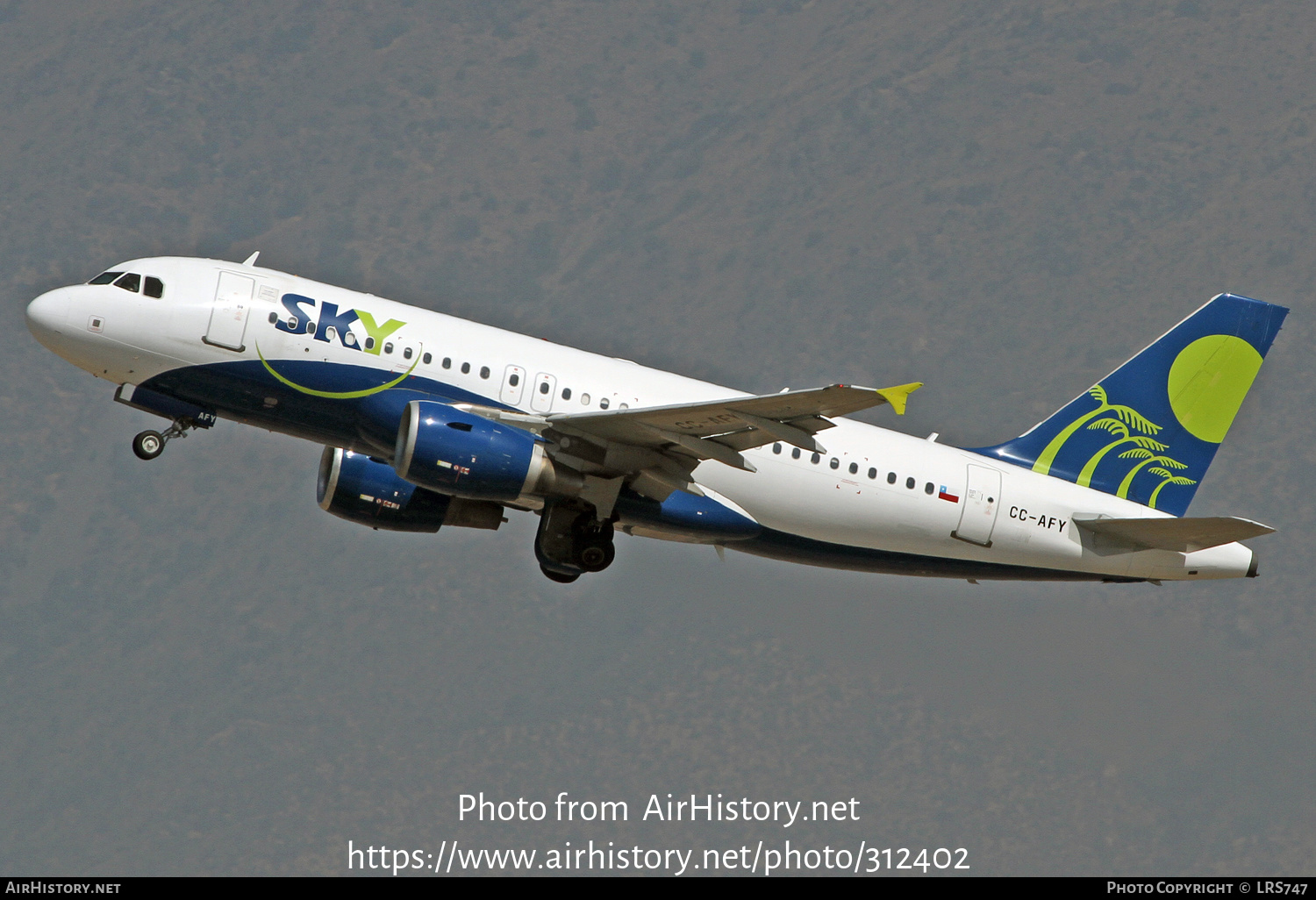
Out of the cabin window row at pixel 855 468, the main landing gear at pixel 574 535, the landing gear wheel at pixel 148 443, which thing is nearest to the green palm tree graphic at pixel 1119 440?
the cabin window row at pixel 855 468

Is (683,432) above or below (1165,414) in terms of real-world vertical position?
below

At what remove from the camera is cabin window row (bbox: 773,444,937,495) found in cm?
3825

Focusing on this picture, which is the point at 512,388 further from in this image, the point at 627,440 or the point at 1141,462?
the point at 1141,462

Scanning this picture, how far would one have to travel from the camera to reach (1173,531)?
38594 mm

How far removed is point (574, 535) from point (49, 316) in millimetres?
12133

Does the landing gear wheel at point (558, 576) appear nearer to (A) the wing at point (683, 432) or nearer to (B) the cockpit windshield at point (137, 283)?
(A) the wing at point (683, 432)

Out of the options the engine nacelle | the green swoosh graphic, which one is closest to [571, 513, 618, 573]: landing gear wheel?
the engine nacelle

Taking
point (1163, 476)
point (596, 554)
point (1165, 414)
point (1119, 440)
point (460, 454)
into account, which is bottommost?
point (596, 554)

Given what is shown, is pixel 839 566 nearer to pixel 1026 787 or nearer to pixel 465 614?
pixel 1026 787

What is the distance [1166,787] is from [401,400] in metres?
83.9

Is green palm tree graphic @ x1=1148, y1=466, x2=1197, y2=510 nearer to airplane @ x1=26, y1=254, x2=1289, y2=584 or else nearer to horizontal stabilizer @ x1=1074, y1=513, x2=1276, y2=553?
airplane @ x1=26, y1=254, x2=1289, y2=584

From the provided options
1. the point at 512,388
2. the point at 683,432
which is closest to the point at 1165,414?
the point at 683,432

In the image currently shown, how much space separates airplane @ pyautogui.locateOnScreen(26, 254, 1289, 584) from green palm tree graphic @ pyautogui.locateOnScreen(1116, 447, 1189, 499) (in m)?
0.06

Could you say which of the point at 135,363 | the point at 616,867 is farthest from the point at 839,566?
the point at 616,867
